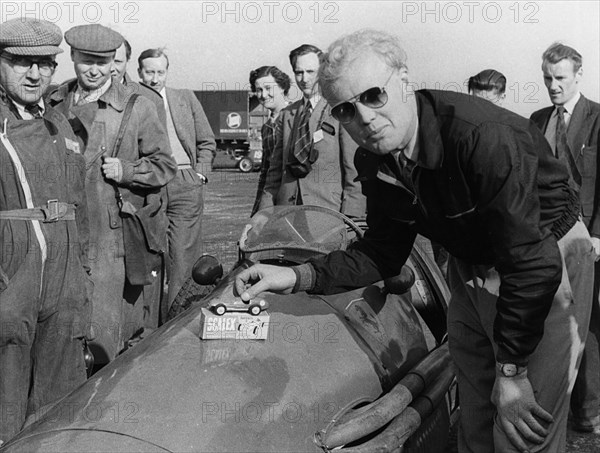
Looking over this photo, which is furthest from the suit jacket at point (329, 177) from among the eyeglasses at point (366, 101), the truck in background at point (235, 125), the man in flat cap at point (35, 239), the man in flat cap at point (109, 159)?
the truck in background at point (235, 125)

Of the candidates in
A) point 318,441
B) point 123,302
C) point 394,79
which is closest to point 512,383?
point 318,441

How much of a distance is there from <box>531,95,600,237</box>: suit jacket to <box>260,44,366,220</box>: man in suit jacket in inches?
54.9

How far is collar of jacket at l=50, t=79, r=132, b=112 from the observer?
6078mm

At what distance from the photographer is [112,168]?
19.5 ft

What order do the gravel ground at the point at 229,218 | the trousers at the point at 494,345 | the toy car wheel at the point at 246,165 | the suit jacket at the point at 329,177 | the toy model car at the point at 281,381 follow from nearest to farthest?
1. the toy model car at the point at 281,381
2. the trousers at the point at 494,345
3. the gravel ground at the point at 229,218
4. the suit jacket at the point at 329,177
5. the toy car wheel at the point at 246,165

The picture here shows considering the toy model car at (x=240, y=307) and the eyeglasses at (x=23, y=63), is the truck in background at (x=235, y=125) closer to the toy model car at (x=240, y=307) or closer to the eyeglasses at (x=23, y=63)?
the eyeglasses at (x=23, y=63)

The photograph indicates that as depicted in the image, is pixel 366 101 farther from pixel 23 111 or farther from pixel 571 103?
pixel 571 103

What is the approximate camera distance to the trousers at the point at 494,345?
321cm

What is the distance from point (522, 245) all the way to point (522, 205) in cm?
13

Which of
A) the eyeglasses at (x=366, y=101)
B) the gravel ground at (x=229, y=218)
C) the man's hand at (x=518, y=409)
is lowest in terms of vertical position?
the gravel ground at (x=229, y=218)

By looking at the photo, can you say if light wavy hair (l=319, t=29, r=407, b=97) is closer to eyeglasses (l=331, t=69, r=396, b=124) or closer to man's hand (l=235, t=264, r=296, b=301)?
eyeglasses (l=331, t=69, r=396, b=124)

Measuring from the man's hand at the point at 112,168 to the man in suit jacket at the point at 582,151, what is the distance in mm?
2751

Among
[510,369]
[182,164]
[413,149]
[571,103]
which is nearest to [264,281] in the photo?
[413,149]

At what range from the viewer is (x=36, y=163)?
4633 millimetres
